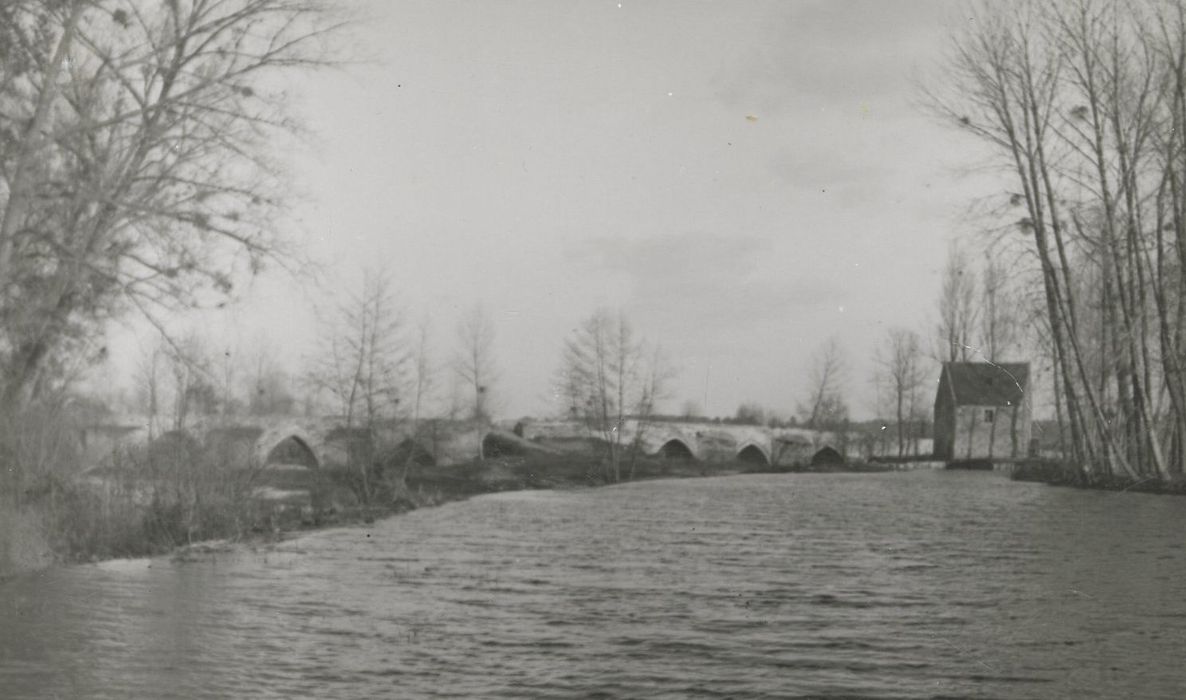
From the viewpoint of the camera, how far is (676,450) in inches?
2813

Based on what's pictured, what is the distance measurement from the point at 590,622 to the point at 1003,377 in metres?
55.7

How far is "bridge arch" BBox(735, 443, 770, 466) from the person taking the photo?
73562 mm

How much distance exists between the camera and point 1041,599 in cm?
1305

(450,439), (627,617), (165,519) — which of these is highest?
(450,439)

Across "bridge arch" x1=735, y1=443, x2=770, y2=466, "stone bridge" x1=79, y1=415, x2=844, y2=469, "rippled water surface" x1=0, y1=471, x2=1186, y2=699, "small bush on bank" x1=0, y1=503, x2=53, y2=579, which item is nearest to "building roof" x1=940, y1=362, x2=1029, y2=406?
"stone bridge" x1=79, y1=415, x2=844, y2=469

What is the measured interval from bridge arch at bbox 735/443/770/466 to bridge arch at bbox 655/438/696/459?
4.10 metres

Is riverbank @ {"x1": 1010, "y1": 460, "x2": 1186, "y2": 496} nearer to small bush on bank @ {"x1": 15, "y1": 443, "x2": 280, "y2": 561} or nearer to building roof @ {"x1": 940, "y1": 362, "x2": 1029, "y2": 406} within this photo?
building roof @ {"x1": 940, "y1": 362, "x2": 1029, "y2": 406}

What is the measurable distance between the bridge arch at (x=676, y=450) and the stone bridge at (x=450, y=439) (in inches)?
2.3

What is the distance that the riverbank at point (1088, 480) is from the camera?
31516 millimetres

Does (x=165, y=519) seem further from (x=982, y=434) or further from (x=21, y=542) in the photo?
(x=982, y=434)

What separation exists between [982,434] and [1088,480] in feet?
126

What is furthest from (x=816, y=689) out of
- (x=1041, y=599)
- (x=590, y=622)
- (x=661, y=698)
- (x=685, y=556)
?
(x=685, y=556)

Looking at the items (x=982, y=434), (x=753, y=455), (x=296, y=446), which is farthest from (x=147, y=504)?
(x=982, y=434)

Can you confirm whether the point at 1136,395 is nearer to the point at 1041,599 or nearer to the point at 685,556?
the point at 685,556
